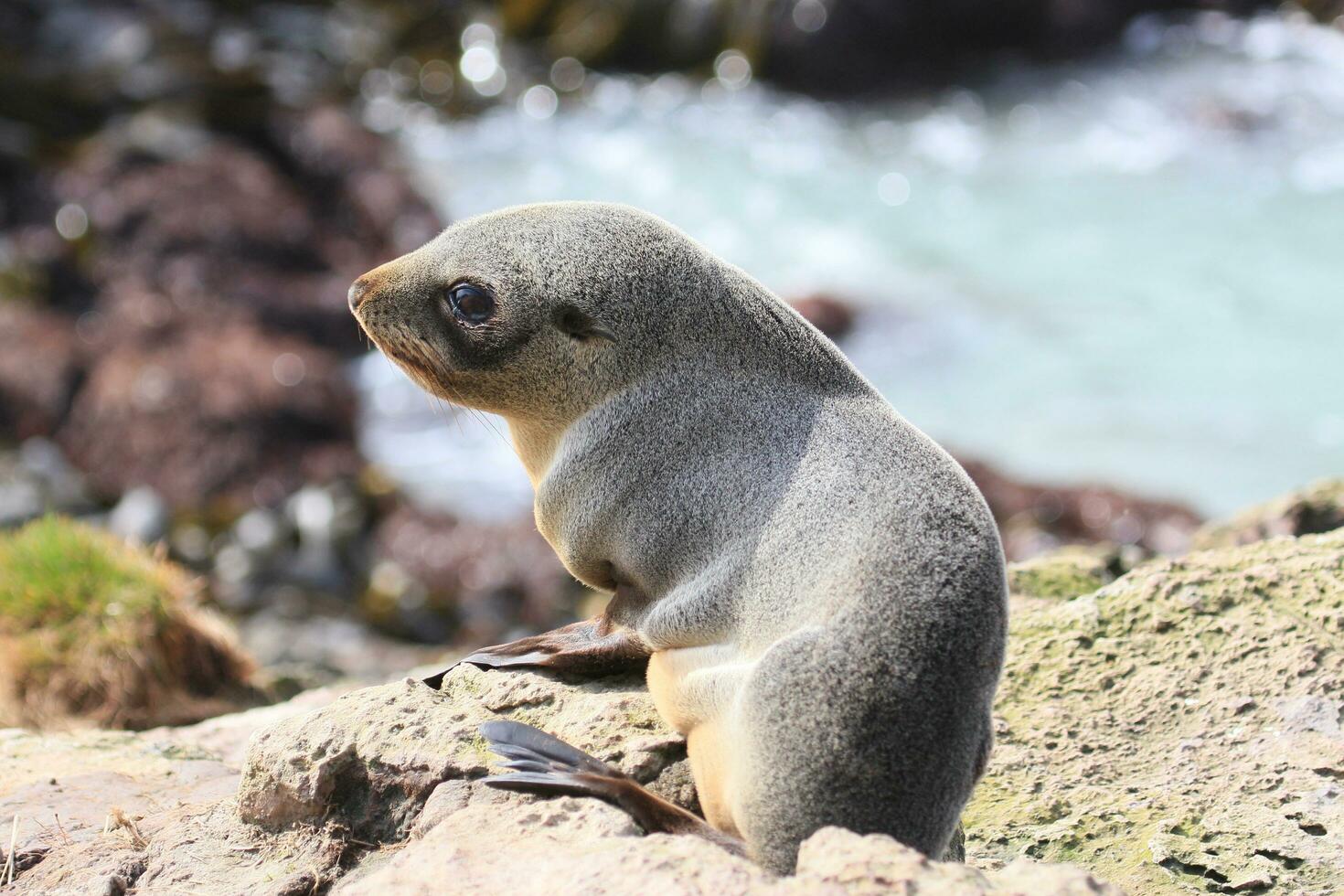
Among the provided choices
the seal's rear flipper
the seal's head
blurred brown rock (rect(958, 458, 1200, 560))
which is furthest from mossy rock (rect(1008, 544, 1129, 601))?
blurred brown rock (rect(958, 458, 1200, 560))

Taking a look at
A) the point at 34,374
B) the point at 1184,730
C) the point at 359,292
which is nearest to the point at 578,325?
the point at 359,292

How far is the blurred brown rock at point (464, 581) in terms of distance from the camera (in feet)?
36.1

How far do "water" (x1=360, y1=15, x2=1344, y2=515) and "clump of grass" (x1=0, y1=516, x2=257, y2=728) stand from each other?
19.7 ft

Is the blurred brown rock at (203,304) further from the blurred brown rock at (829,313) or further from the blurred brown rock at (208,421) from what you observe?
the blurred brown rock at (829,313)

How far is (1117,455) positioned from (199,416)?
849cm

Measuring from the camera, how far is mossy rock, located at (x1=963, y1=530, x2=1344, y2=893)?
3.83 meters

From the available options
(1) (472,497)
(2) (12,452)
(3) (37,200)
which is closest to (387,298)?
(1) (472,497)

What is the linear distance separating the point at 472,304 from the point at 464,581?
25.8 feet

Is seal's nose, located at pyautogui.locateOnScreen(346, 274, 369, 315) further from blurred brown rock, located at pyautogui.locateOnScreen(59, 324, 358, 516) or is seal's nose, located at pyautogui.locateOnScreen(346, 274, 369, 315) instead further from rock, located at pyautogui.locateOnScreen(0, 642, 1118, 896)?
blurred brown rock, located at pyautogui.locateOnScreen(59, 324, 358, 516)

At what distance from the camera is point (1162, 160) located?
60.8 feet

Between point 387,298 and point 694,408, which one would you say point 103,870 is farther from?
point 694,408

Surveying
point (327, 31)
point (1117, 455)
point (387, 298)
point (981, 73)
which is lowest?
point (1117, 455)

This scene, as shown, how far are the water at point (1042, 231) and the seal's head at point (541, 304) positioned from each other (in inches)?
346

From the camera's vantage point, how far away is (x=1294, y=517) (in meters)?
5.96
